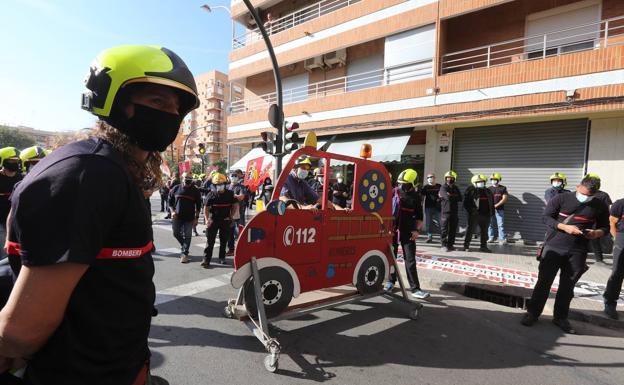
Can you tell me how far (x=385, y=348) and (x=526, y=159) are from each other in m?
9.18

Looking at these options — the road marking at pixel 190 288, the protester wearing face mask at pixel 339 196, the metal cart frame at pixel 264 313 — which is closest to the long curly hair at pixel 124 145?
the metal cart frame at pixel 264 313

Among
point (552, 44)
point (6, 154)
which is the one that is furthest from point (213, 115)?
point (6, 154)

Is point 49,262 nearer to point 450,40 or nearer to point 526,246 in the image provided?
point 526,246

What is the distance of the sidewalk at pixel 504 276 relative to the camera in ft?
16.6

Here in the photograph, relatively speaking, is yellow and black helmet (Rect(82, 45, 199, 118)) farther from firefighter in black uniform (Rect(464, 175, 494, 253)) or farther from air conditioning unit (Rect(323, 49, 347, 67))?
air conditioning unit (Rect(323, 49, 347, 67))

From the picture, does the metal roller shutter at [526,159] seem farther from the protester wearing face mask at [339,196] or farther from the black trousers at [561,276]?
the black trousers at [561,276]

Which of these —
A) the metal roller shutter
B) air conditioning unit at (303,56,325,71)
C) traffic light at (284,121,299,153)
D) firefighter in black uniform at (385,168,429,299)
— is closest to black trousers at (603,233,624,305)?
firefighter in black uniform at (385,168,429,299)

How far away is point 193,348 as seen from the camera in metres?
3.60

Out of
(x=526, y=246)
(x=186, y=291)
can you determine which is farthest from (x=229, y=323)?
(x=526, y=246)

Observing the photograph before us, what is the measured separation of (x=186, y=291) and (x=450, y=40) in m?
12.0

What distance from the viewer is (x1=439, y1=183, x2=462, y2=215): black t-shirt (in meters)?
8.99

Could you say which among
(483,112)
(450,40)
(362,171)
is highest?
(450,40)

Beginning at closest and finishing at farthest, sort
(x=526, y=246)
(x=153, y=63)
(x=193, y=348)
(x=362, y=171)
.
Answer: (x=153, y=63)
(x=193, y=348)
(x=362, y=171)
(x=526, y=246)

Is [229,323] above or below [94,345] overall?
below
